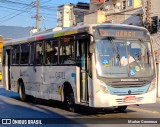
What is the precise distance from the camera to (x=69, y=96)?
44.2ft

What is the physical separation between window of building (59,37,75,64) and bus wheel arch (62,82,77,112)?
0.85 meters

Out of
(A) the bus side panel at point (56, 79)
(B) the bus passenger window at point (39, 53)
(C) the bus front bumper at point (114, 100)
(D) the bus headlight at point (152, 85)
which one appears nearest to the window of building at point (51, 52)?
(A) the bus side panel at point (56, 79)

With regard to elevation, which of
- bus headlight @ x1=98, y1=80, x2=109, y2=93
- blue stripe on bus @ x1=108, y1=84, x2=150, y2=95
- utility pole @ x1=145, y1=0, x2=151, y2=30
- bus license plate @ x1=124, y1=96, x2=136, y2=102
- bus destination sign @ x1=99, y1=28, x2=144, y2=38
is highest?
utility pole @ x1=145, y1=0, x2=151, y2=30

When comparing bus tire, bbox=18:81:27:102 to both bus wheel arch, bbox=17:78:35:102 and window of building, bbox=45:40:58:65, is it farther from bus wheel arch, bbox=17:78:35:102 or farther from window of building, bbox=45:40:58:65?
window of building, bbox=45:40:58:65

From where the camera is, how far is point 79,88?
12.7 meters

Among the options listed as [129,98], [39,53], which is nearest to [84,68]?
[129,98]

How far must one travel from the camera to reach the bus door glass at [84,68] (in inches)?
486

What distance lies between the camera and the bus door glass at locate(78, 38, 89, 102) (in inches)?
486

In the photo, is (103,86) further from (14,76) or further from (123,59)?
(14,76)

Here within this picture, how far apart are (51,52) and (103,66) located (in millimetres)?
3414

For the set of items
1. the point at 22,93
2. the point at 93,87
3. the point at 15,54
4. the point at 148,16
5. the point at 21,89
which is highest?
the point at 148,16

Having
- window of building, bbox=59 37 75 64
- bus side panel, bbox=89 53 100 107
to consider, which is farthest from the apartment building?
bus side panel, bbox=89 53 100 107

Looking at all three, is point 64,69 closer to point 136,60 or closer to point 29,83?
point 136,60

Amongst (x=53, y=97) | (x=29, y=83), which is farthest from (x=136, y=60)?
(x=29, y=83)
